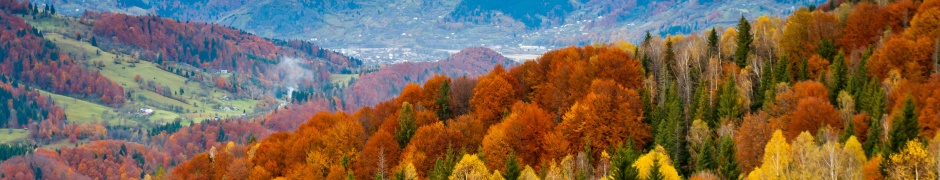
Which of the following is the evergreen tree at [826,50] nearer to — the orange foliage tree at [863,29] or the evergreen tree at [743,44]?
the orange foliage tree at [863,29]

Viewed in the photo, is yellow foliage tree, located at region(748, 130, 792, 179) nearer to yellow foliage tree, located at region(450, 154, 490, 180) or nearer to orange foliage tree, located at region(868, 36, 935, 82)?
yellow foliage tree, located at region(450, 154, 490, 180)

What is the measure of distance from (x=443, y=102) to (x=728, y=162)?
7621 cm

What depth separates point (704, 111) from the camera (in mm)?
125125

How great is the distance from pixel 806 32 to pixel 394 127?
68.1 meters

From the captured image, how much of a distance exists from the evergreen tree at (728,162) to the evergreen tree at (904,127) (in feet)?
49.0

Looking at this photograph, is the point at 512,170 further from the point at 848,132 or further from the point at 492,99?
the point at 492,99

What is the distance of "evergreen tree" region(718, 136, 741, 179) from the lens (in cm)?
9500

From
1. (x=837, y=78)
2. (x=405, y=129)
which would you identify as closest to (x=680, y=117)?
(x=837, y=78)

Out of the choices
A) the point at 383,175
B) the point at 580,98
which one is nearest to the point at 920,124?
the point at 580,98

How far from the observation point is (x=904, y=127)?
92938 mm

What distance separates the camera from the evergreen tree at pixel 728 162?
312ft

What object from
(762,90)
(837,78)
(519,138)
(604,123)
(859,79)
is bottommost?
(519,138)

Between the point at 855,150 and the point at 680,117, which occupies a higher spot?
the point at 855,150

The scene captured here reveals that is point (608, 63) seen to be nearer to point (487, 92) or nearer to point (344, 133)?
point (487, 92)
